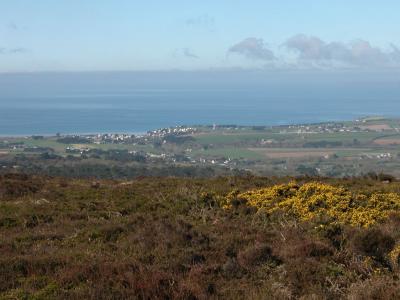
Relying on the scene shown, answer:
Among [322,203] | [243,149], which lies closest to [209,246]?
[322,203]

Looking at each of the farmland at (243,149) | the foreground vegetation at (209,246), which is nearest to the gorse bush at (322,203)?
the foreground vegetation at (209,246)

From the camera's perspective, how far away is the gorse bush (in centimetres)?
1128

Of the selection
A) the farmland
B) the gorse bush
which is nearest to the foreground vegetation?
the gorse bush

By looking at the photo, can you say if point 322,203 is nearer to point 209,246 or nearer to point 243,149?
point 209,246

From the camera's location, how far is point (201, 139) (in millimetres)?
102562

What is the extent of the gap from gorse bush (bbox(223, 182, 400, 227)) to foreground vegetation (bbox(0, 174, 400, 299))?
0.03 m

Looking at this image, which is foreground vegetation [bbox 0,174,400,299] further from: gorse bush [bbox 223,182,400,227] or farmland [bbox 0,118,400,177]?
farmland [bbox 0,118,400,177]

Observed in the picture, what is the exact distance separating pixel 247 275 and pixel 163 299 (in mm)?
1707

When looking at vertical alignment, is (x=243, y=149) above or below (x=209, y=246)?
below

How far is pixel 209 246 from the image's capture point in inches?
355

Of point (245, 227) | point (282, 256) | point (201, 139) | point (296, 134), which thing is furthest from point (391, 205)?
point (296, 134)

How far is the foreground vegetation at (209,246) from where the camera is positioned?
6.82m

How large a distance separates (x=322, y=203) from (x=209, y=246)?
4487mm

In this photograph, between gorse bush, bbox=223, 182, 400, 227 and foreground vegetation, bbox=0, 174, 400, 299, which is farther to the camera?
gorse bush, bbox=223, 182, 400, 227
